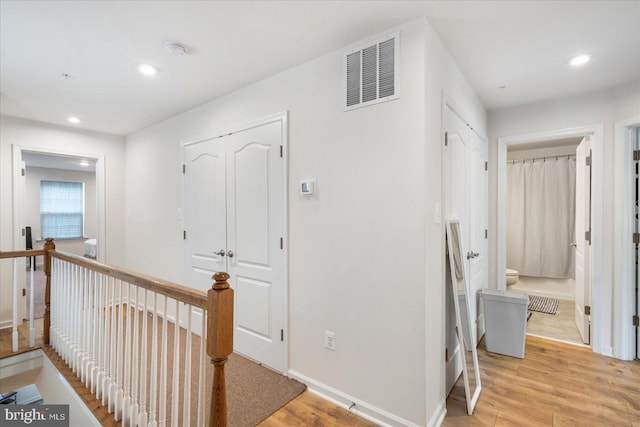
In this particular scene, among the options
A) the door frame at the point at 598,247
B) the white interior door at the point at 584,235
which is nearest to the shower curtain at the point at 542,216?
the white interior door at the point at 584,235

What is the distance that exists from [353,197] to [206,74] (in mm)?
1665

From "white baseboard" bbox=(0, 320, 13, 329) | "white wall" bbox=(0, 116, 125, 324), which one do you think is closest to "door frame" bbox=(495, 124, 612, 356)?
"white wall" bbox=(0, 116, 125, 324)

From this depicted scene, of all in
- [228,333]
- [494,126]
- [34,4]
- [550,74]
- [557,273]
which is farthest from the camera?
[557,273]

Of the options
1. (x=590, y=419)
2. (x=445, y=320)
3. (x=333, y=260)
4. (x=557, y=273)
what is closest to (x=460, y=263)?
(x=445, y=320)

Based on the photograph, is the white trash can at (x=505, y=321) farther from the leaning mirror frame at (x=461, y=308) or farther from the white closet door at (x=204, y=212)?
the white closet door at (x=204, y=212)

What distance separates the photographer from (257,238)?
2695 millimetres

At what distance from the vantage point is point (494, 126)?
3439mm

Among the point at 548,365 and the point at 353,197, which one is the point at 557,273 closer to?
the point at 548,365

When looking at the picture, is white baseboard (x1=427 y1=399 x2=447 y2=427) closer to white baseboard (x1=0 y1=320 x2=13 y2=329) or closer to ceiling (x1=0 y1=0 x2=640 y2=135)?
ceiling (x1=0 y1=0 x2=640 y2=135)

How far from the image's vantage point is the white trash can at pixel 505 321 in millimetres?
2811

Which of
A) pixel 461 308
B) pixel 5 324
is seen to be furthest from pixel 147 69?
pixel 5 324

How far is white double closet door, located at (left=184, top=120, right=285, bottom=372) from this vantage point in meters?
2.55

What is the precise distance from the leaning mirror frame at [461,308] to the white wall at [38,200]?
9.14m

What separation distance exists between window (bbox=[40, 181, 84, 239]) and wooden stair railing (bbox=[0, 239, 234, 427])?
6.21 metres
